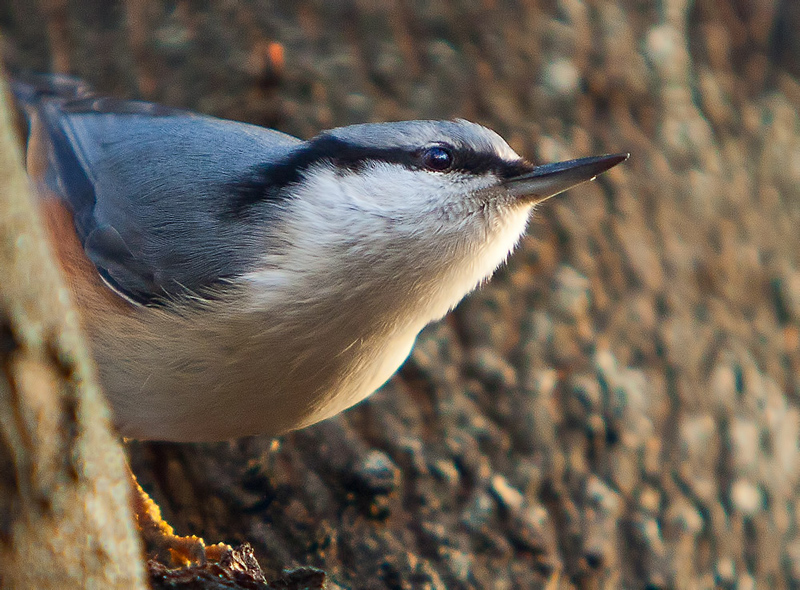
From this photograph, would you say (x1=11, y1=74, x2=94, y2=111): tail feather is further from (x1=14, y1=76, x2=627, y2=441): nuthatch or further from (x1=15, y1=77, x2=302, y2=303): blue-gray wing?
(x1=14, y1=76, x2=627, y2=441): nuthatch

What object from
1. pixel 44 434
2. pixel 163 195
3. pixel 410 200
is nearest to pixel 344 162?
pixel 410 200

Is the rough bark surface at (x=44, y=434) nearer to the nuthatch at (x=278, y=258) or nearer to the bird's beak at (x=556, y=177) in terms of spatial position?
the nuthatch at (x=278, y=258)

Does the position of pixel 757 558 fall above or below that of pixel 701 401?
below

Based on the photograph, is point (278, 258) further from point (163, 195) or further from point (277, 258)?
point (163, 195)

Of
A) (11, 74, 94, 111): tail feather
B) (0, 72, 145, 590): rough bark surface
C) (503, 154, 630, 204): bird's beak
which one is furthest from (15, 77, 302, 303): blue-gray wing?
(0, 72, 145, 590): rough bark surface

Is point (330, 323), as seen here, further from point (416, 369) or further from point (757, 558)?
point (757, 558)

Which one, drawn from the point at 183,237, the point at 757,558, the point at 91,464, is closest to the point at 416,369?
the point at 183,237
